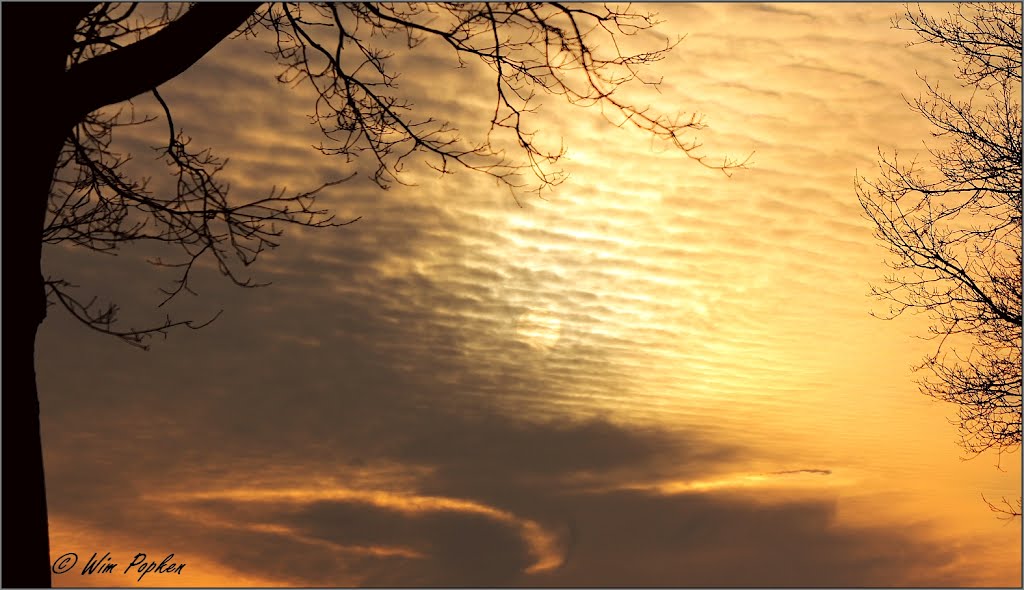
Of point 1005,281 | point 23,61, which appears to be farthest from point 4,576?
point 1005,281

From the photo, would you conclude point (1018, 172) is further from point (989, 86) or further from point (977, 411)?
point (977, 411)

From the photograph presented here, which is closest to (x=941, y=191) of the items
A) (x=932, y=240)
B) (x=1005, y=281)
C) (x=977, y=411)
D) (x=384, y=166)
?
(x=932, y=240)

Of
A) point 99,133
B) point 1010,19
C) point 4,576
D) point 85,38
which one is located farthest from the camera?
point 1010,19

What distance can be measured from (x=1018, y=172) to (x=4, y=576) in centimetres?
997

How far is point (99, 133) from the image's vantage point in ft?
23.3

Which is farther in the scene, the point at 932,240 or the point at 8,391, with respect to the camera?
the point at 932,240

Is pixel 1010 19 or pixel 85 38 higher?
pixel 1010 19

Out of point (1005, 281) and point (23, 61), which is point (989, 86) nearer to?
point (1005, 281)

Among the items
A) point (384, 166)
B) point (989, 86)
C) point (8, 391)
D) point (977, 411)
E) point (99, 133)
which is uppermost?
point (989, 86)

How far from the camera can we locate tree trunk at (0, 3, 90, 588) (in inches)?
178

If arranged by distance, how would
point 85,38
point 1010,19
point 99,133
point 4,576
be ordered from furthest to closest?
point 1010,19 < point 99,133 < point 85,38 < point 4,576

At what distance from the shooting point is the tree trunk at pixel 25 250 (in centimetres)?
452

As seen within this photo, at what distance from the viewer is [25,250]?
183 inches

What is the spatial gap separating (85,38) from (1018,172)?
9203mm
